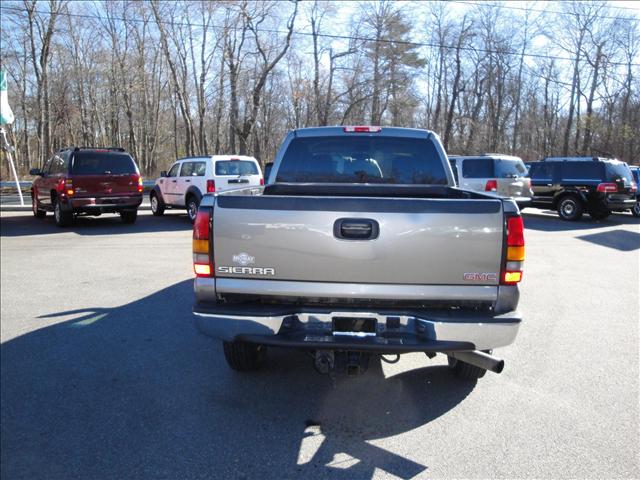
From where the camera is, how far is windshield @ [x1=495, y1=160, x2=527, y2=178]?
49.3 ft

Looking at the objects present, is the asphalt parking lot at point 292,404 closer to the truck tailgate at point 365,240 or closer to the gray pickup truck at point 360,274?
the gray pickup truck at point 360,274

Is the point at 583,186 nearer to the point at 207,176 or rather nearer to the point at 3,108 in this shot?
the point at 207,176

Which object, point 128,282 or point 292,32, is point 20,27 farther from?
point 128,282

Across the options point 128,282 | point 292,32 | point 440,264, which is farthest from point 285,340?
point 292,32

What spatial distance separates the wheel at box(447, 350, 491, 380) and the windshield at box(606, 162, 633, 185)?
1353cm

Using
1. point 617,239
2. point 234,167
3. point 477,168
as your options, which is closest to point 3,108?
point 234,167

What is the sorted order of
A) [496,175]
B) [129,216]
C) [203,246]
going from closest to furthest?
[203,246] < [129,216] < [496,175]

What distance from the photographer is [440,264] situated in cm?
280

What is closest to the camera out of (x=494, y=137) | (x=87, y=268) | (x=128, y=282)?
(x=128, y=282)

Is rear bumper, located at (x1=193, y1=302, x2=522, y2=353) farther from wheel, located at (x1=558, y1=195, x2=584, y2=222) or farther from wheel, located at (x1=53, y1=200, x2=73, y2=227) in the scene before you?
wheel, located at (x1=558, y1=195, x2=584, y2=222)

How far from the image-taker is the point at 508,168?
15.2m

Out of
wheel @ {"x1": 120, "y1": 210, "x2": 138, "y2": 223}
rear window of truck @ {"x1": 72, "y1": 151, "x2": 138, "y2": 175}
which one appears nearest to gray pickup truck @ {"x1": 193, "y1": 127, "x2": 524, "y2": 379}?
rear window of truck @ {"x1": 72, "y1": 151, "x2": 138, "y2": 175}

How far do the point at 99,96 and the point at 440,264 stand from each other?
48115 millimetres

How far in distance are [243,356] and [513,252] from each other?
219 cm
